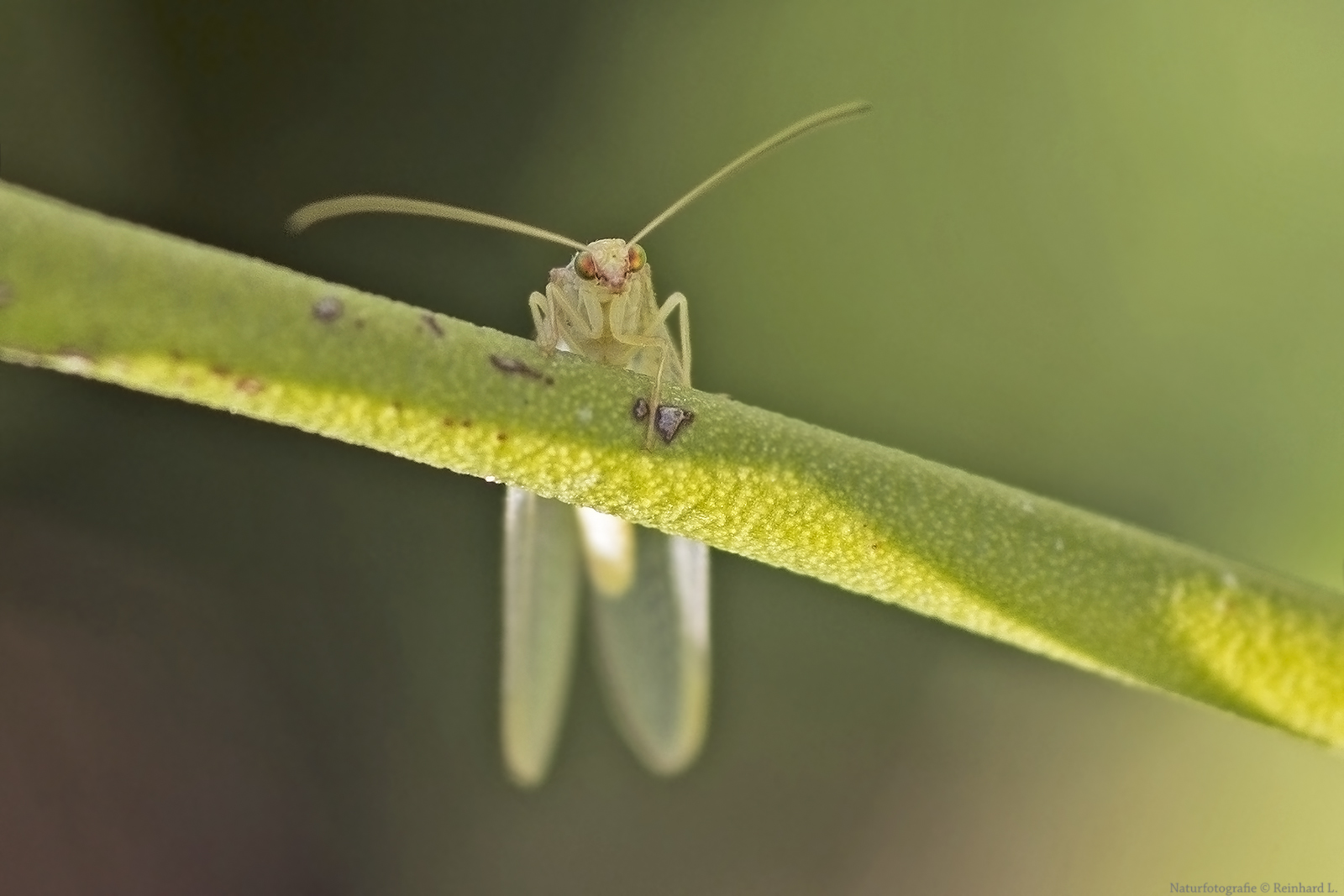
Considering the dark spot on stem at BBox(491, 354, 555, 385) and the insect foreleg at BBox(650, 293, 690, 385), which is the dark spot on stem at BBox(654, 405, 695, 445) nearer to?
the dark spot on stem at BBox(491, 354, 555, 385)

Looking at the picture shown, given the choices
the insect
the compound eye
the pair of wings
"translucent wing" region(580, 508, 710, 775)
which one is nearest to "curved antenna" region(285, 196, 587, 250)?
the insect

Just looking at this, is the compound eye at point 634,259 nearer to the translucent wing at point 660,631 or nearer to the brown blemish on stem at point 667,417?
the translucent wing at point 660,631

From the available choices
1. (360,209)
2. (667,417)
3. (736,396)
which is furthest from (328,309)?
(736,396)

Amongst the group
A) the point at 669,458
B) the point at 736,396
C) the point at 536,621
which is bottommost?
the point at 669,458

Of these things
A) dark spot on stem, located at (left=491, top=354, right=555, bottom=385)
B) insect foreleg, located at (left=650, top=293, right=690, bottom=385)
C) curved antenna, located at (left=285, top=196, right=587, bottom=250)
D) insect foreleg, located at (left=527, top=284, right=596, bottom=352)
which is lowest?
dark spot on stem, located at (left=491, top=354, right=555, bottom=385)

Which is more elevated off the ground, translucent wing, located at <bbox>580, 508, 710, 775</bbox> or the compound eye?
the compound eye

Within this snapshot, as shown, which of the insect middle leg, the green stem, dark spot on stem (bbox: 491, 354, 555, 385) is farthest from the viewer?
the insect middle leg

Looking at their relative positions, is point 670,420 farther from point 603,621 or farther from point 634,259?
point 603,621
